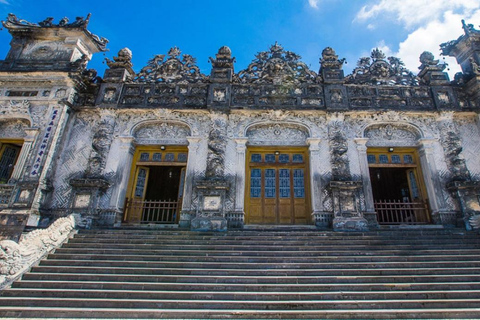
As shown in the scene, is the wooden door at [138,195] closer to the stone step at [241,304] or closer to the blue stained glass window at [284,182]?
the blue stained glass window at [284,182]

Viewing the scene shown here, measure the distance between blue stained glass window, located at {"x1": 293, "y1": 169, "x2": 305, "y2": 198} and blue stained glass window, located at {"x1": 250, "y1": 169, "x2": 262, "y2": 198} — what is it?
1.21 metres

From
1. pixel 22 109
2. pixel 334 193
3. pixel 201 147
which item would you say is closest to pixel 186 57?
pixel 201 147

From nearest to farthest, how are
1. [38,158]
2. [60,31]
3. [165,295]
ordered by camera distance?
[165,295] → [38,158] → [60,31]

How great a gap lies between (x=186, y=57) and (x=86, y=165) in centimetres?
574

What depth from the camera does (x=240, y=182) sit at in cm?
1007

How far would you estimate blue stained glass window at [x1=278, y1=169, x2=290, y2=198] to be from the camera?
10516 millimetres

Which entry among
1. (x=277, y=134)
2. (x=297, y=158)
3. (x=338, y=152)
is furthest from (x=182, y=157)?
(x=338, y=152)

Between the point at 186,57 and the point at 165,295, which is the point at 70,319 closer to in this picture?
the point at 165,295

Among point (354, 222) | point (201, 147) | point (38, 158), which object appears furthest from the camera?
point (201, 147)

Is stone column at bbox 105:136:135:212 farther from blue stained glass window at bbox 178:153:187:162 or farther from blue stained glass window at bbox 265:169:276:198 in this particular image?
blue stained glass window at bbox 265:169:276:198

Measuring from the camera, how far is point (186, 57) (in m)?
12.5

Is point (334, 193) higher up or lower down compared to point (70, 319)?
higher up

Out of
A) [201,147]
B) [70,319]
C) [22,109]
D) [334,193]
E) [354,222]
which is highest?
[22,109]

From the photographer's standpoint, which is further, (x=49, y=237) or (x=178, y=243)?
(x=178, y=243)
